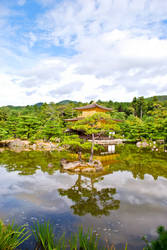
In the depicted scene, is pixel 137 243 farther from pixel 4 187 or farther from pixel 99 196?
pixel 4 187

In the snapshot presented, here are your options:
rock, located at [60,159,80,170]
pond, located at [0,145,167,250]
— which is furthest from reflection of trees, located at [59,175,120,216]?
rock, located at [60,159,80,170]

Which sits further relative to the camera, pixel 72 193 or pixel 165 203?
pixel 72 193

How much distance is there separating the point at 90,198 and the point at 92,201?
247 millimetres

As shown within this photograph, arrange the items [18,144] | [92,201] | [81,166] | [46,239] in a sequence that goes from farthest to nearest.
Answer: [18,144], [81,166], [92,201], [46,239]

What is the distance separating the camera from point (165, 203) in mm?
6207

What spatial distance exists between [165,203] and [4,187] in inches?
267

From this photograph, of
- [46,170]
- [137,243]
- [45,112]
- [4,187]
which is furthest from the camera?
[45,112]

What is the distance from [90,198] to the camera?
6418 mm

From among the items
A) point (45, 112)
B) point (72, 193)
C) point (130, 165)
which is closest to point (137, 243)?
point (72, 193)

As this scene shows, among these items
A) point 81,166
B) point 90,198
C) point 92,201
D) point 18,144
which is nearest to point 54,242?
point 92,201

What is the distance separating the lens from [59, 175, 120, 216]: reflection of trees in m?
5.58

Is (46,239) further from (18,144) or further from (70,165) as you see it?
(18,144)

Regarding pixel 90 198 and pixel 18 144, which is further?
pixel 18 144

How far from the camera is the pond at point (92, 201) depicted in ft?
15.4
